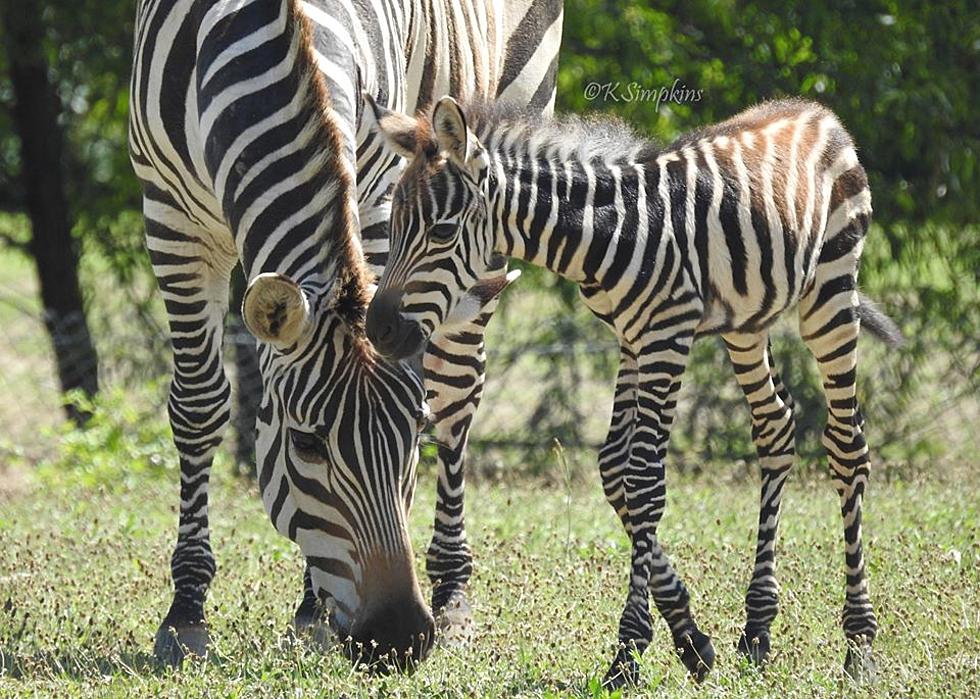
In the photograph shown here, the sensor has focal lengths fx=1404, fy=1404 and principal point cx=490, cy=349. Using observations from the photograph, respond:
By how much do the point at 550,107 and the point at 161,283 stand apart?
2551mm

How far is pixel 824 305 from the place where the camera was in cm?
546

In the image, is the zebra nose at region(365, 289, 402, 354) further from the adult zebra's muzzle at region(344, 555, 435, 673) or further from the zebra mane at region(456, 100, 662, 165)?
the zebra mane at region(456, 100, 662, 165)

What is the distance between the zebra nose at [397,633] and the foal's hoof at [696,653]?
1.02 meters

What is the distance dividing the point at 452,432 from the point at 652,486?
2028 millimetres

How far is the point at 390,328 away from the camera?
15.0 ft

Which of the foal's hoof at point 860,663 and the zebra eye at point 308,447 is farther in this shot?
the foal's hoof at point 860,663

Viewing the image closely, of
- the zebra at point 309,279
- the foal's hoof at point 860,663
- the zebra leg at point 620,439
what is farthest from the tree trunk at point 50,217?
the foal's hoof at point 860,663

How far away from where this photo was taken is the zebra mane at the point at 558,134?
5.08m

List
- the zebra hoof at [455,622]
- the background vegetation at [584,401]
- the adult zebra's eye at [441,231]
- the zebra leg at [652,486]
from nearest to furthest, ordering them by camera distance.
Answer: the adult zebra's eye at [441,231]
the zebra leg at [652,486]
the zebra hoof at [455,622]
the background vegetation at [584,401]

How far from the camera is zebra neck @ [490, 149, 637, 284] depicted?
5.01 m

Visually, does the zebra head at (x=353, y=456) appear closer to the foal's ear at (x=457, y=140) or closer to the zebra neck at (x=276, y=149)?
the zebra neck at (x=276, y=149)

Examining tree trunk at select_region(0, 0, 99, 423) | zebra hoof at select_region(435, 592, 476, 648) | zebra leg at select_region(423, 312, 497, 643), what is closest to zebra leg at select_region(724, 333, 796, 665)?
zebra hoof at select_region(435, 592, 476, 648)

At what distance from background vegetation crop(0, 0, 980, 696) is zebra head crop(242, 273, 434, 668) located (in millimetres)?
837

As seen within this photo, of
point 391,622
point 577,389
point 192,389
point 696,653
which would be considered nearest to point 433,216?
point 391,622
